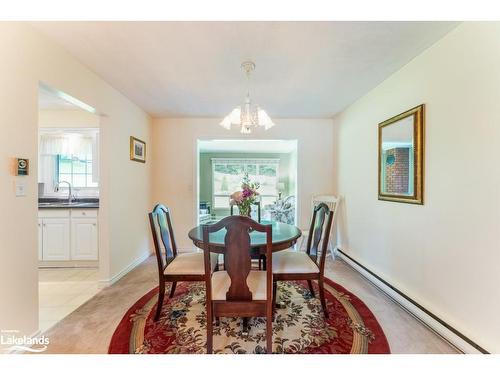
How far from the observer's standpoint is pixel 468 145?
61.8 inches

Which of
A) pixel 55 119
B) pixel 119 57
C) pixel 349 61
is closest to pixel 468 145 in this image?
pixel 349 61

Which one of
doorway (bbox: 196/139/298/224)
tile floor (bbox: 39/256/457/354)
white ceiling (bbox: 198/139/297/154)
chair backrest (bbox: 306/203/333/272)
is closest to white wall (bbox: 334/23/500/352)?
tile floor (bbox: 39/256/457/354)

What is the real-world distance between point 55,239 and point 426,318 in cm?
430

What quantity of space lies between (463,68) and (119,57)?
274 cm

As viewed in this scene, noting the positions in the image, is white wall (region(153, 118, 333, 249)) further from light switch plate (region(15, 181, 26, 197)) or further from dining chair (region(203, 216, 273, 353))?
dining chair (region(203, 216, 273, 353))

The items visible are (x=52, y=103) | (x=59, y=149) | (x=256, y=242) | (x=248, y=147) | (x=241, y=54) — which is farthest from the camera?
(x=248, y=147)

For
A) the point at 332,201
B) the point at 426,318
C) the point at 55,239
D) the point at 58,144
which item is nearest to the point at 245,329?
the point at 426,318

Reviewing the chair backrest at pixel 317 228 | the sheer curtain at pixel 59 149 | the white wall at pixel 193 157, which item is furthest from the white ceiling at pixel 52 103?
the chair backrest at pixel 317 228

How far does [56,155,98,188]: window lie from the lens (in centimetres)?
A: 375

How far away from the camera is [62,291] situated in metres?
2.49

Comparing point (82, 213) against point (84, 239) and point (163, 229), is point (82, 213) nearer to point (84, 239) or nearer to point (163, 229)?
point (84, 239)

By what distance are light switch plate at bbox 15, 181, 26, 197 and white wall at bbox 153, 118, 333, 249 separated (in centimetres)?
237

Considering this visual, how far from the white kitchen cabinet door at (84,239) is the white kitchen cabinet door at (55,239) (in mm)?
83

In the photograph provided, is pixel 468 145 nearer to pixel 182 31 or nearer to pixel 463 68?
pixel 463 68
